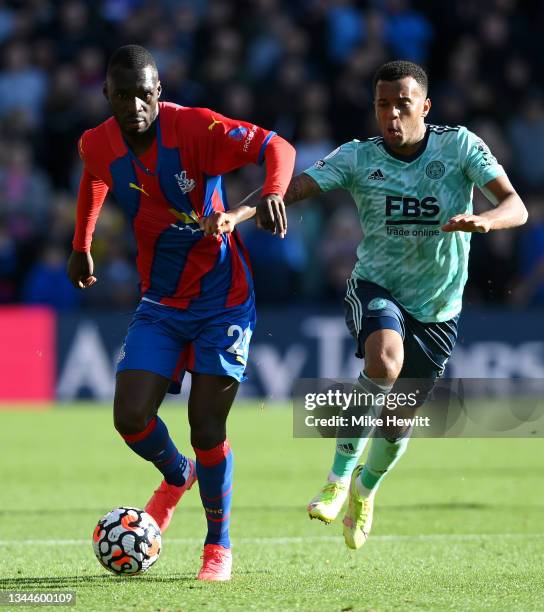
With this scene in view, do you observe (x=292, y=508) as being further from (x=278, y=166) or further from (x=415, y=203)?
(x=278, y=166)

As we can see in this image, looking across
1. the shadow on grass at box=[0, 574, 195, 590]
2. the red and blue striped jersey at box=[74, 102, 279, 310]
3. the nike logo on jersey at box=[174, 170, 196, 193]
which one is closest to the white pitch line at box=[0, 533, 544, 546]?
the shadow on grass at box=[0, 574, 195, 590]

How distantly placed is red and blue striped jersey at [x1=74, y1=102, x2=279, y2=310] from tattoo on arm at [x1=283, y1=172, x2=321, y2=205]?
0.34 meters

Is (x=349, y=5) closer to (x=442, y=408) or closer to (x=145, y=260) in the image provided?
(x=442, y=408)

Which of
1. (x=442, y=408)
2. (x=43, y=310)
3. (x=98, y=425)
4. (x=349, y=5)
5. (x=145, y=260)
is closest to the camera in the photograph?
(x=145, y=260)

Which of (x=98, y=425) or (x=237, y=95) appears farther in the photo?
(x=237, y=95)

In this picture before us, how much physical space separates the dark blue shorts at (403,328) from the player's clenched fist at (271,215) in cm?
108

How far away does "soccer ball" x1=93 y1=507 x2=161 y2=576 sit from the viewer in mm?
5980

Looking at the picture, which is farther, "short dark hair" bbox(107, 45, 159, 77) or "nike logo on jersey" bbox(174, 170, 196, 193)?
"nike logo on jersey" bbox(174, 170, 196, 193)

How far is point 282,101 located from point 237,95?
66 cm

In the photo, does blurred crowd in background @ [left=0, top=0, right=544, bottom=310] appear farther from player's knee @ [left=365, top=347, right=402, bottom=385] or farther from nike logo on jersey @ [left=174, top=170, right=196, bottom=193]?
nike logo on jersey @ [left=174, top=170, right=196, bottom=193]

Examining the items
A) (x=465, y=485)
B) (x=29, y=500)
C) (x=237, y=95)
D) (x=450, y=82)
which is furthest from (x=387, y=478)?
(x=450, y=82)

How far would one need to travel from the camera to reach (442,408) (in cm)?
830

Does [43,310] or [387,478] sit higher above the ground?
[43,310]

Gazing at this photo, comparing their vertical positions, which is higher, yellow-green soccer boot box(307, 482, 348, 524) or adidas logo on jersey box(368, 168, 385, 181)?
adidas logo on jersey box(368, 168, 385, 181)
